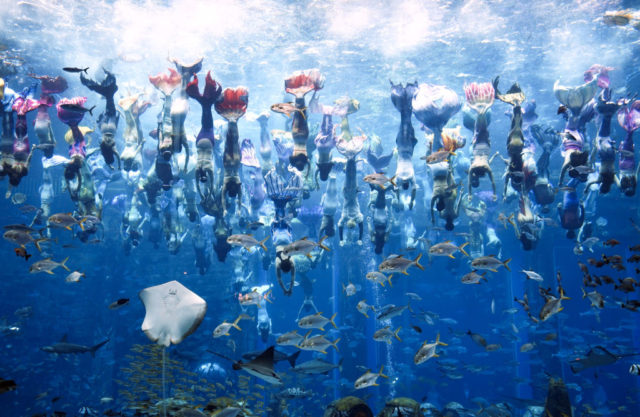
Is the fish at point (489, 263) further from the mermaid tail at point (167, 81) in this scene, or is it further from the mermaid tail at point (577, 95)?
the mermaid tail at point (167, 81)

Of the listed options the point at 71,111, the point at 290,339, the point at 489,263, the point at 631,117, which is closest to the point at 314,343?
the point at 290,339

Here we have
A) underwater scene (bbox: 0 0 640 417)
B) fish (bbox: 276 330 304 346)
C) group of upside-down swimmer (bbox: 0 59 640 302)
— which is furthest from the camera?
fish (bbox: 276 330 304 346)

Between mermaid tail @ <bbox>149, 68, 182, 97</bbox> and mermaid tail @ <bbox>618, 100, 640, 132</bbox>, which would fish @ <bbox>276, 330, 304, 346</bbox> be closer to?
mermaid tail @ <bbox>149, 68, 182, 97</bbox>

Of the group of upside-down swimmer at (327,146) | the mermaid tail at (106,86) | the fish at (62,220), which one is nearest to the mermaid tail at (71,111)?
the group of upside-down swimmer at (327,146)

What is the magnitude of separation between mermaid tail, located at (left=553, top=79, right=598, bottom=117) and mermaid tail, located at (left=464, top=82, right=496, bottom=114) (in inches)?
77.0

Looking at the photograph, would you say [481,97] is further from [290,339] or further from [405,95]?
[290,339]

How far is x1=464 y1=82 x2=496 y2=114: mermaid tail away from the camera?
25.5ft

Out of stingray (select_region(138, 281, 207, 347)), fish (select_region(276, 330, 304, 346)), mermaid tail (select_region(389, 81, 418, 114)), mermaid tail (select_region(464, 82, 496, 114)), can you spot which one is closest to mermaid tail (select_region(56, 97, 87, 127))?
stingray (select_region(138, 281, 207, 347))

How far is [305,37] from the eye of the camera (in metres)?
14.6

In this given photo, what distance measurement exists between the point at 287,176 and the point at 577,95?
7934 mm

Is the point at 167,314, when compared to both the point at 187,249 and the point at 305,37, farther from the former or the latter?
the point at 187,249

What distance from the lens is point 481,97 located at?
7824mm

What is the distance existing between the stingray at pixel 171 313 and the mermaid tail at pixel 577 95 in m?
9.01

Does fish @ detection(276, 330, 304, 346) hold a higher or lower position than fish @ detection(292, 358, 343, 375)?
higher
